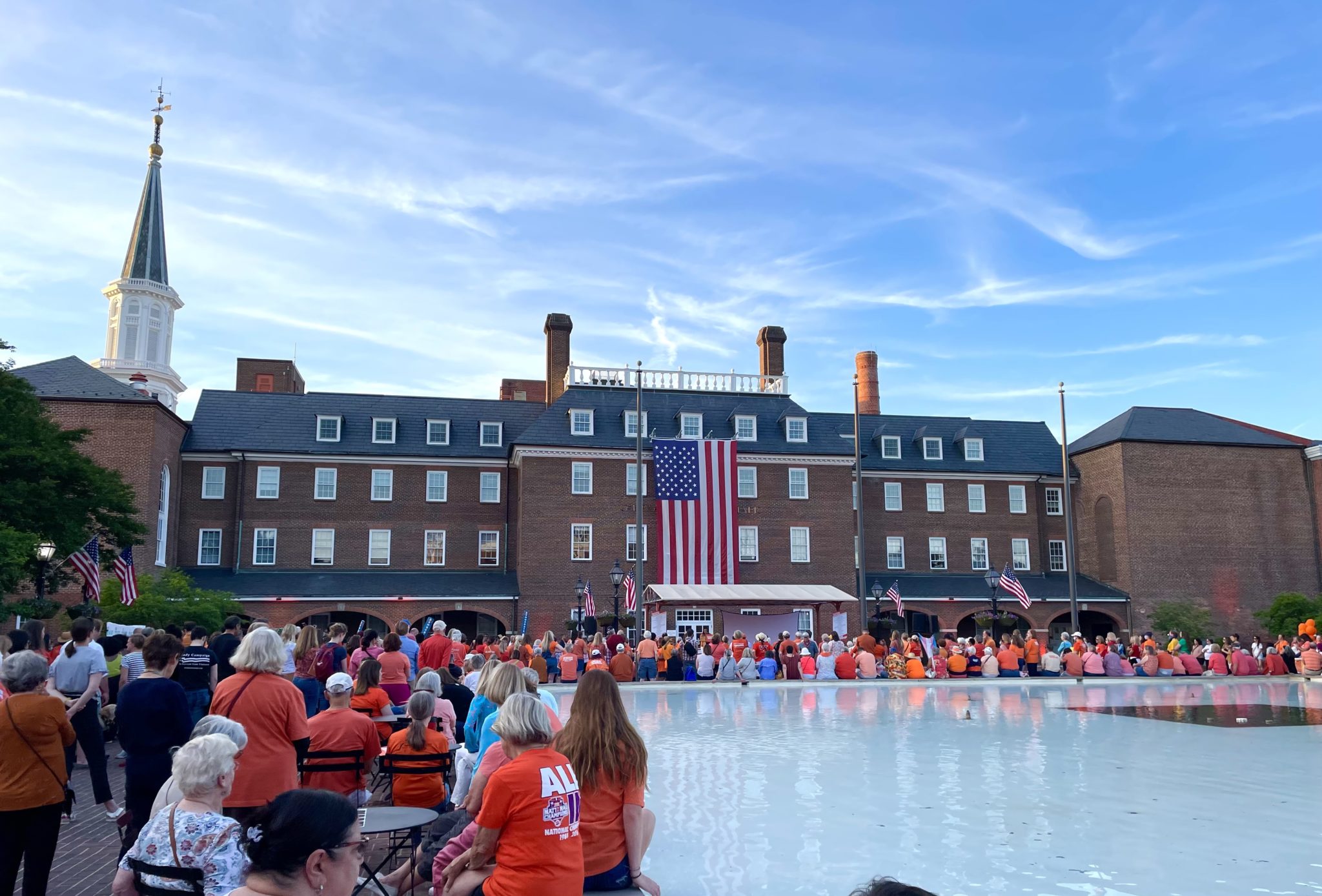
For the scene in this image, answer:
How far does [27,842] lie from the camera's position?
6305mm

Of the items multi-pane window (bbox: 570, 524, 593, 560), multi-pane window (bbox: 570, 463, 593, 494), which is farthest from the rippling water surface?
multi-pane window (bbox: 570, 463, 593, 494)

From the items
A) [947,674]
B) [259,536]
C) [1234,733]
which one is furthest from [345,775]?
[259,536]

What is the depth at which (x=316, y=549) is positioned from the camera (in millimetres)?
44594

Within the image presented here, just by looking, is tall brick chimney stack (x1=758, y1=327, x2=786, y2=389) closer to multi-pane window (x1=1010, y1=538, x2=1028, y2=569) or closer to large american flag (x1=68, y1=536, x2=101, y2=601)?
multi-pane window (x1=1010, y1=538, x2=1028, y2=569)

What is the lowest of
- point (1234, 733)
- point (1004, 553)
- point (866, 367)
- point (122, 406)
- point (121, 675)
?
point (1234, 733)

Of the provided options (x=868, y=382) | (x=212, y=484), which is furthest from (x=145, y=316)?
(x=868, y=382)

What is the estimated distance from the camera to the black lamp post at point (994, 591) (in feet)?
110

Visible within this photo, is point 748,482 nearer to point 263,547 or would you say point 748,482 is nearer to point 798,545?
point 798,545

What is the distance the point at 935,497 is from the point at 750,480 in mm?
10289

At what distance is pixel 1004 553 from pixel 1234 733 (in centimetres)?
3406

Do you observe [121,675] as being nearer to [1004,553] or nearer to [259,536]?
[259,536]

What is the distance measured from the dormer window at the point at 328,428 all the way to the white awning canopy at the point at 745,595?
16.5m

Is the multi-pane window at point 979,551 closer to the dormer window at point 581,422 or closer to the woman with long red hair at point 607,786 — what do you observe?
the dormer window at point 581,422

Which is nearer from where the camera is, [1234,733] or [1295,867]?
[1295,867]
